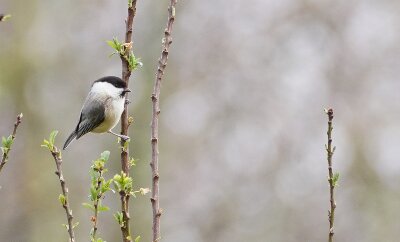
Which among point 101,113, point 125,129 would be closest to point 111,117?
point 101,113

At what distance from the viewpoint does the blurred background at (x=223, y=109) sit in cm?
954

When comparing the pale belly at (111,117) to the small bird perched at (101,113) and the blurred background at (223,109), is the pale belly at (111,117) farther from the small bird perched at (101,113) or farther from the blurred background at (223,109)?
the blurred background at (223,109)

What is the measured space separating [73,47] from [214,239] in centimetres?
368

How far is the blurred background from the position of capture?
954cm

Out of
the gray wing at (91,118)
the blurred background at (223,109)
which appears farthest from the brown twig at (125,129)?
the blurred background at (223,109)

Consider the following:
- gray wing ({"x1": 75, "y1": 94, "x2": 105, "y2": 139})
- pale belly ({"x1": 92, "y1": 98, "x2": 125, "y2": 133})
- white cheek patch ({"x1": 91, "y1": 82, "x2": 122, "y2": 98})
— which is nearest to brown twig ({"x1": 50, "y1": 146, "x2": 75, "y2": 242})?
white cheek patch ({"x1": 91, "y1": 82, "x2": 122, "y2": 98})

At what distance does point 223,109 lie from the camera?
1010cm

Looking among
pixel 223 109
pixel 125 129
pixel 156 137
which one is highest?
A: pixel 223 109

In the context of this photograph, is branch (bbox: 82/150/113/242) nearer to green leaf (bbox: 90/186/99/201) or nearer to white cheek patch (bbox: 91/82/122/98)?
green leaf (bbox: 90/186/99/201)

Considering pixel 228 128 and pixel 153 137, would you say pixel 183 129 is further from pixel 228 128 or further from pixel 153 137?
pixel 153 137

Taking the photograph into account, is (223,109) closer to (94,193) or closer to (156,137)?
(156,137)

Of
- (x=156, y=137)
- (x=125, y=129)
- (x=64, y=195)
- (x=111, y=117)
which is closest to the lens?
(x=64, y=195)

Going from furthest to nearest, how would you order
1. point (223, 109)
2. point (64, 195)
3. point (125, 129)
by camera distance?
point (223, 109) < point (125, 129) < point (64, 195)

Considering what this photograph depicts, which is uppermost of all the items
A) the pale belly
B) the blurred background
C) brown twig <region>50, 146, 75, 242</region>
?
the blurred background
